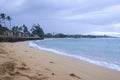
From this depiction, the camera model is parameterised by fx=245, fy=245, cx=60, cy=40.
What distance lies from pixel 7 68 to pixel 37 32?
489ft

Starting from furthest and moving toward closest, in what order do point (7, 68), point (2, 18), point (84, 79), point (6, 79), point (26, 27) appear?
1. point (26, 27)
2. point (2, 18)
3. point (84, 79)
4. point (7, 68)
5. point (6, 79)

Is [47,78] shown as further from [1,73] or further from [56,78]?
[1,73]

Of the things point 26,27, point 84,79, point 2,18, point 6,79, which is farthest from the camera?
point 26,27


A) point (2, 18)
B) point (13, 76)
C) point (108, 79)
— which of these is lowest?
point (108, 79)

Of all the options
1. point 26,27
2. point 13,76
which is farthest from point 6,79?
point 26,27

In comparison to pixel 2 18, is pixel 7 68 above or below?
below

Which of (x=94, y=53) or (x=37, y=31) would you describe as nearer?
(x=94, y=53)

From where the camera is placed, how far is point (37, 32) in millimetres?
155750

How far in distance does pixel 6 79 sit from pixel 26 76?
678 mm

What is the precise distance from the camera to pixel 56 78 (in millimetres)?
7426

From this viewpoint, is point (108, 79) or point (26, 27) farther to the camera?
point (26, 27)

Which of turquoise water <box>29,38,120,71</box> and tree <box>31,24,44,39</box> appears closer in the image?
turquoise water <box>29,38,120,71</box>

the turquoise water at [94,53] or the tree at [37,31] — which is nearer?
the turquoise water at [94,53]

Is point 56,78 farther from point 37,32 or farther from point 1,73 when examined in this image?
point 37,32
